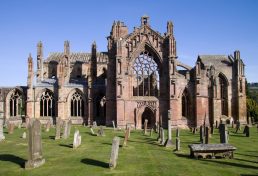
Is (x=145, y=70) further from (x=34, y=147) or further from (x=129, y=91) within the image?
(x=34, y=147)

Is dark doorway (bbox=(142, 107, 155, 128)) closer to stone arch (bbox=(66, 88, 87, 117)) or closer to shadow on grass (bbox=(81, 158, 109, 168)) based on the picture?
stone arch (bbox=(66, 88, 87, 117))

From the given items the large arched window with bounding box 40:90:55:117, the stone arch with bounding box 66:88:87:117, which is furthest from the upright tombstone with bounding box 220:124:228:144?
the large arched window with bounding box 40:90:55:117

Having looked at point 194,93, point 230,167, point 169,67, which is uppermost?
point 169,67

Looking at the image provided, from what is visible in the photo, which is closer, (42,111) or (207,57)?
(42,111)

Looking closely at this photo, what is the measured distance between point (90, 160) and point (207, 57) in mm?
48288

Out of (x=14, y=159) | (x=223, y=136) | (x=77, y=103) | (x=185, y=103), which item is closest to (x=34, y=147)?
(x=14, y=159)

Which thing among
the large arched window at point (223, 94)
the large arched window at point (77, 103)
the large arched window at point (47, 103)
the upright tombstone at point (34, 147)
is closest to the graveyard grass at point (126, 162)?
the upright tombstone at point (34, 147)

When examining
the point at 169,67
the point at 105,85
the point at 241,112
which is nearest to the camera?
the point at 169,67

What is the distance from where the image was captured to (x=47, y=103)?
46.7m

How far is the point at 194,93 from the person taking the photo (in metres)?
44.2

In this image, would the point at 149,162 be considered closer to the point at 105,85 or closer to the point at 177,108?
the point at 177,108

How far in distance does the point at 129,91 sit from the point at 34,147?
2729 cm

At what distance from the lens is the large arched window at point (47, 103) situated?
1837 inches

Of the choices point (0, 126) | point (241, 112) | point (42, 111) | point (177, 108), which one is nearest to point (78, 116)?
point (42, 111)
